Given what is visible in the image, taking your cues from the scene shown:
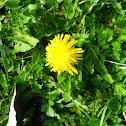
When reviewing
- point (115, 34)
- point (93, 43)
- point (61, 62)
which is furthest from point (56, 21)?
point (115, 34)

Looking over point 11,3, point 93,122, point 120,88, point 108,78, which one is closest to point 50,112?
point 93,122

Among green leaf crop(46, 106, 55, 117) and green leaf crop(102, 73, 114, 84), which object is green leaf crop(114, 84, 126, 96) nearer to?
green leaf crop(102, 73, 114, 84)

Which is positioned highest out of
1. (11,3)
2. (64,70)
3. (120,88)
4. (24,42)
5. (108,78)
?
(11,3)

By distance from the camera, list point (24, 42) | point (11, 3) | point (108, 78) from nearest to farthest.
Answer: point (11, 3) < point (24, 42) < point (108, 78)

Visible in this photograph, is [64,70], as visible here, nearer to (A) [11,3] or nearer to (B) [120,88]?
(B) [120,88]

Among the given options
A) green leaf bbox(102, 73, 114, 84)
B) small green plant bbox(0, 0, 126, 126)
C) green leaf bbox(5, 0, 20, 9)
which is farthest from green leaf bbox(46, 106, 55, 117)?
green leaf bbox(5, 0, 20, 9)

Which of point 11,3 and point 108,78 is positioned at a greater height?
point 11,3

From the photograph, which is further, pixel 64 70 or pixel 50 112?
pixel 50 112

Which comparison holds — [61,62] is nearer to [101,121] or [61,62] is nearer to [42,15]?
[42,15]

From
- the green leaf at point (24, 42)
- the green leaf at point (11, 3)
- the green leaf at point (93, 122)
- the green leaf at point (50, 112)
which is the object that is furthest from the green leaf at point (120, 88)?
the green leaf at point (11, 3)
